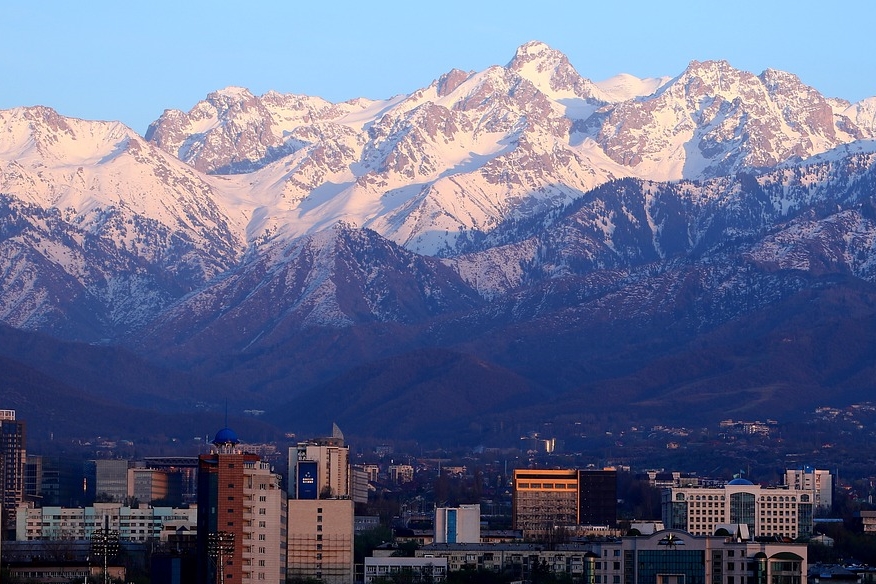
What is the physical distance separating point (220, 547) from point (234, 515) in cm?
431

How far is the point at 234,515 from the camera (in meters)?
102

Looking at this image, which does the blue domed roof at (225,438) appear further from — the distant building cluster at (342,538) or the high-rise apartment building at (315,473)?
the high-rise apartment building at (315,473)

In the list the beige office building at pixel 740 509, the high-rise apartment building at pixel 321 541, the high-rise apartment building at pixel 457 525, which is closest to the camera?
the high-rise apartment building at pixel 321 541

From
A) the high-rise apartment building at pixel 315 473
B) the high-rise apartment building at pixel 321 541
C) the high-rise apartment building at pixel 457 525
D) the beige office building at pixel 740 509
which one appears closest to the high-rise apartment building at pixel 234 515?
the high-rise apartment building at pixel 321 541

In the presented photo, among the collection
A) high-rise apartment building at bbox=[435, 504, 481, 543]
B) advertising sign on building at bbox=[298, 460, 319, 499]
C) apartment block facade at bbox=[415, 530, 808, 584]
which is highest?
advertising sign on building at bbox=[298, 460, 319, 499]

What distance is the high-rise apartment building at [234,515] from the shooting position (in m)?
101

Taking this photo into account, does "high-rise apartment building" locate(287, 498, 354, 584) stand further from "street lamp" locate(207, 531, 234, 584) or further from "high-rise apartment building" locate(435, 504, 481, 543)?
"high-rise apartment building" locate(435, 504, 481, 543)

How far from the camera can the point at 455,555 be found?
505 ft

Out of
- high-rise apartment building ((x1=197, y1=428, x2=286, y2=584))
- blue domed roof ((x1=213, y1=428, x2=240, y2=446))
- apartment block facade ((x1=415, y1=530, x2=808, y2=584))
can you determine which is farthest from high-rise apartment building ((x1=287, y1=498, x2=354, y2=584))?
blue domed roof ((x1=213, y1=428, x2=240, y2=446))

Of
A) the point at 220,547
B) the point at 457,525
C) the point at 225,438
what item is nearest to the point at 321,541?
the point at 225,438

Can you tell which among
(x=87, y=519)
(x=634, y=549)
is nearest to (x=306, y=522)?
(x=634, y=549)

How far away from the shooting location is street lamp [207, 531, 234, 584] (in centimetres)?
9719

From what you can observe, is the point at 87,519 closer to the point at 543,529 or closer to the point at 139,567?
the point at 543,529

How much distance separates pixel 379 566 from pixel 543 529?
55152 mm
